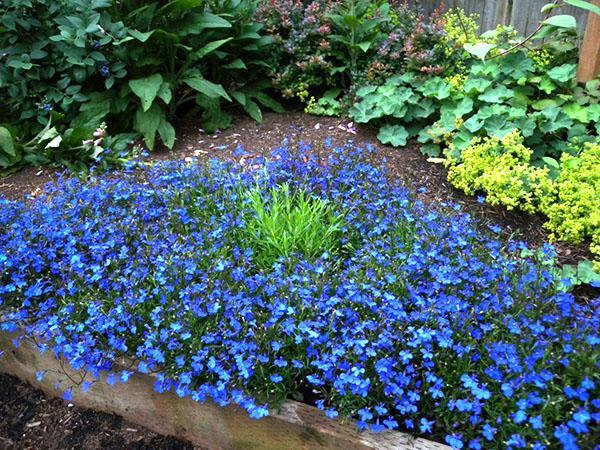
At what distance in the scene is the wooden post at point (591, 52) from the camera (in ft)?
11.2

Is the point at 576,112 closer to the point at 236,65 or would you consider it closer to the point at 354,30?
the point at 354,30

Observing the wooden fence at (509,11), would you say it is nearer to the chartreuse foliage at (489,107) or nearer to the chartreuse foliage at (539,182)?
the chartreuse foliage at (489,107)

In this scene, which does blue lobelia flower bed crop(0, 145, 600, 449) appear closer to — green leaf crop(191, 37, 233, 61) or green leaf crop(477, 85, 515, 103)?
green leaf crop(477, 85, 515, 103)

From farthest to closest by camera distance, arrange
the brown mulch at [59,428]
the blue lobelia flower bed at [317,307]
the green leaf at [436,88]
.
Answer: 1. the green leaf at [436,88]
2. the brown mulch at [59,428]
3. the blue lobelia flower bed at [317,307]

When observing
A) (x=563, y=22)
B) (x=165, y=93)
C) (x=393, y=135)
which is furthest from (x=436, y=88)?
(x=165, y=93)

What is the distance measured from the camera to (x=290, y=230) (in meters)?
2.57

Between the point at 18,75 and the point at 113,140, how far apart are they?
795mm

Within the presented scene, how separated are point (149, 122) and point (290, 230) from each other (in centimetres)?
188

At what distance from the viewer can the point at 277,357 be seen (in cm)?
209

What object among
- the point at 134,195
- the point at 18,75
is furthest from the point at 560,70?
the point at 18,75

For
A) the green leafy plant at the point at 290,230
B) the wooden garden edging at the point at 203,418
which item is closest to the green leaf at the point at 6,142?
the wooden garden edging at the point at 203,418

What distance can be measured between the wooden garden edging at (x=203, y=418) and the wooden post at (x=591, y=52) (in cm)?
261

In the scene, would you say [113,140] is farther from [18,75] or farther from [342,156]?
[342,156]

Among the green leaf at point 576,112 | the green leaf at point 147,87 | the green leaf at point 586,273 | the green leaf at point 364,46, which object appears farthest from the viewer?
the green leaf at point 364,46
